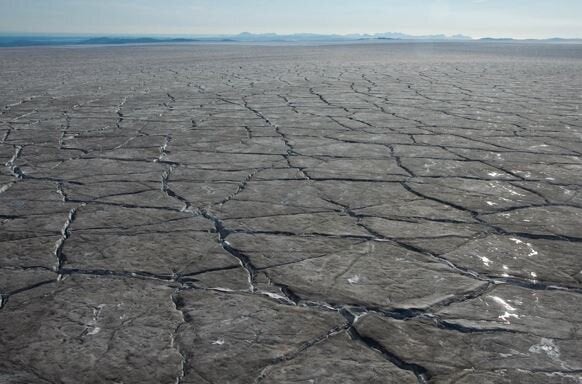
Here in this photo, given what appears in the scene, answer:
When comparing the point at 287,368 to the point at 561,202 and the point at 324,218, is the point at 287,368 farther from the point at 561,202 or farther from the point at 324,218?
the point at 561,202

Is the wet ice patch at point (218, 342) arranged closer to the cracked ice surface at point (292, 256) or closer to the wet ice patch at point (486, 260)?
the cracked ice surface at point (292, 256)

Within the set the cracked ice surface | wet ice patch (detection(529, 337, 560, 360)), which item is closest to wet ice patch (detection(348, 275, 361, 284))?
the cracked ice surface

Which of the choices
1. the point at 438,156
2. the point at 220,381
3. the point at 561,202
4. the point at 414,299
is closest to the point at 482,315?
the point at 414,299

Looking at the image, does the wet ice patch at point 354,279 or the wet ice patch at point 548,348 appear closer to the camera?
the wet ice patch at point 548,348

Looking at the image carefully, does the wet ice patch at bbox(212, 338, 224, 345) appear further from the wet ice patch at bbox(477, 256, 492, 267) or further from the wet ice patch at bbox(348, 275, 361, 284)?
the wet ice patch at bbox(477, 256, 492, 267)

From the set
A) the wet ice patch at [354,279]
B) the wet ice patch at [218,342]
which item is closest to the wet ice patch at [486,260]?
the wet ice patch at [354,279]

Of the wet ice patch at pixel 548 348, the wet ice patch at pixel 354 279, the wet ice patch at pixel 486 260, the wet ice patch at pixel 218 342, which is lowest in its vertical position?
the wet ice patch at pixel 218 342

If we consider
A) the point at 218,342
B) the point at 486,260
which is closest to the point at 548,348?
the point at 486,260

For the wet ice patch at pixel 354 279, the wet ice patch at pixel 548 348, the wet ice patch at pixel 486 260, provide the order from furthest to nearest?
the wet ice patch at pixel 486 260, the wet ice patch at pixel 354 279, the wet ice patch at pixel 548 348

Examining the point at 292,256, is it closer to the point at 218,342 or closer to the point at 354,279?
the point at 354,279
